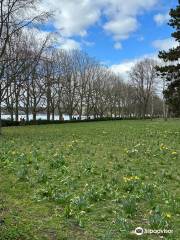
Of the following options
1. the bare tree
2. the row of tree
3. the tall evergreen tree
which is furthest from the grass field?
the bare tree

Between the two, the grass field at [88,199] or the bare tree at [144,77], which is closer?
the grass field at [88,199]

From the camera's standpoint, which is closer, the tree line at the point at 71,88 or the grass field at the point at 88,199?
the grass field at the point at 88,199

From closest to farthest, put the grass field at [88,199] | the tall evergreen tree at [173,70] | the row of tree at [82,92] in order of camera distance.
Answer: the grass field at [88,199]
the tall evergreen tree at [173,70]
the row of tree at [82,92]

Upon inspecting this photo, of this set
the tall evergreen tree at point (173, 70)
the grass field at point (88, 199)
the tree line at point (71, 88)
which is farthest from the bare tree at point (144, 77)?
the grass field at point (88, 199)

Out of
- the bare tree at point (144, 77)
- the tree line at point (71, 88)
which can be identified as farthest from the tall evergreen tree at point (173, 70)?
the bare tree at point (144, 77)

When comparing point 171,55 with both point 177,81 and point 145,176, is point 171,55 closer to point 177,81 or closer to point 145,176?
point 177,81

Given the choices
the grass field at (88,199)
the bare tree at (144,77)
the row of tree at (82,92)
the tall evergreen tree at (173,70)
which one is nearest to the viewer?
the grass field at (88,199)

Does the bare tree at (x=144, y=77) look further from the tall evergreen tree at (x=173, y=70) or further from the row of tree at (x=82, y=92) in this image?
the tall evergreen tree at (x=173, y=70)

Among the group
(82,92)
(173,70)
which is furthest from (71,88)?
(173,70)

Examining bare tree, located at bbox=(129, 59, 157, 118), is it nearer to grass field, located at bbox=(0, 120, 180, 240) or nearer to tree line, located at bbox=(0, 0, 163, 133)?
tree line, located at bbox=(0, 0, 163, 133)

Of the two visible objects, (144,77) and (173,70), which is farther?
(144,77)

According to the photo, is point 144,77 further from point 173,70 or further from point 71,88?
point 173,70

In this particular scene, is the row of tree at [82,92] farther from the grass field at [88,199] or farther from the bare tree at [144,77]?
the grass field at [88,199]

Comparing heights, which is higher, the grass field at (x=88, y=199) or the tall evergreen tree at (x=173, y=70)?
the tall evergreen tree at (x=173, y=70)
